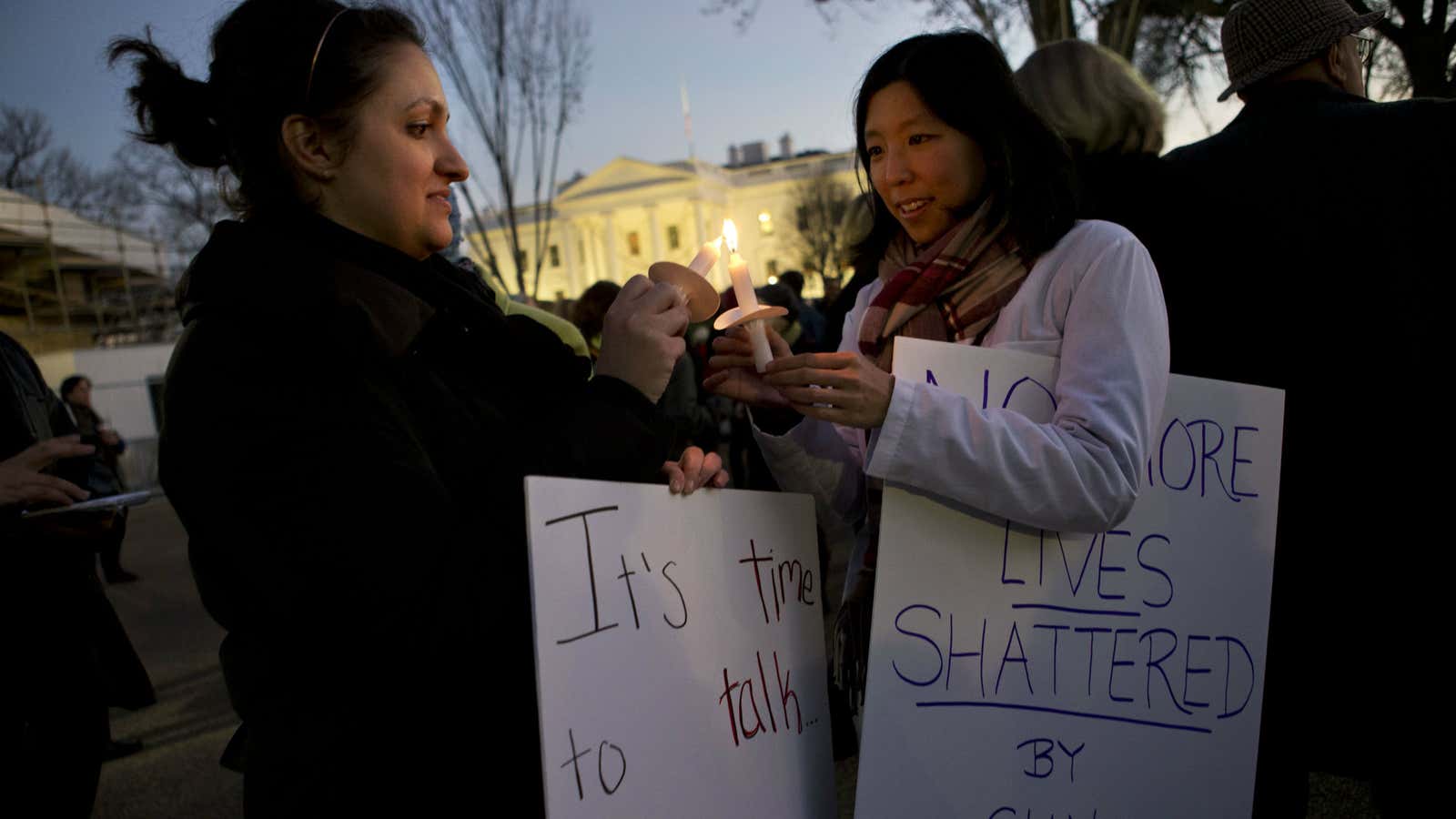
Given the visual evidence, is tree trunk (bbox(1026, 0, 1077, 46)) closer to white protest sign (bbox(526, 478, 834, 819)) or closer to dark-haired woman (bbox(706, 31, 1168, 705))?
dark-haired woman (bbox(706, 31, 1168, 705))

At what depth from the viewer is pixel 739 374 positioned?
1.70m

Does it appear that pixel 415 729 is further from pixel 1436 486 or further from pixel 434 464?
pixel 1436 486

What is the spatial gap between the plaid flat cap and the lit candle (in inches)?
58.8

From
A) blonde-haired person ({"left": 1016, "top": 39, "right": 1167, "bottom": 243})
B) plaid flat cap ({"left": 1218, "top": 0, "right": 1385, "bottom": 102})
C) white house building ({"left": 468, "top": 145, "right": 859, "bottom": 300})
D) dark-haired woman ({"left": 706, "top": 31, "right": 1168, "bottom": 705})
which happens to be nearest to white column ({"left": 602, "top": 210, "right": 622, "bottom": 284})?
white house building ({"left": 468, "top": 145, "right": 859, "bottom": 300})

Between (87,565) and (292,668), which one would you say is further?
(87,565)

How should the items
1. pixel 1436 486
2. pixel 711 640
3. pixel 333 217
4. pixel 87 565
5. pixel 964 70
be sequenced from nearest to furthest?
pixel 333 217 → pixel 711 640 → pixel 964 70 → pixel 1436 486 → pixel 87 565

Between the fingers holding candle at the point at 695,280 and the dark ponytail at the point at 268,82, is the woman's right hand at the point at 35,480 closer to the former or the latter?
the dark ponytail at the point at 268,82

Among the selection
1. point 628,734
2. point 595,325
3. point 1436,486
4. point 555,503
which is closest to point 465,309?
point 555,503

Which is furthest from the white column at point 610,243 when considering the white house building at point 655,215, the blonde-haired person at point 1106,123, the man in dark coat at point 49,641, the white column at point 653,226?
the blonde-haired person at point 1106,123

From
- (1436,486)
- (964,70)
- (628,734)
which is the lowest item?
(628,734)

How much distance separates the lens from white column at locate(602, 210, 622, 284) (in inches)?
2490

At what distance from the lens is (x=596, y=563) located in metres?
1.23

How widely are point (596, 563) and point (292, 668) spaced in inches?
16.1

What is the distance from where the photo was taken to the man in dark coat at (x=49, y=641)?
242cm
